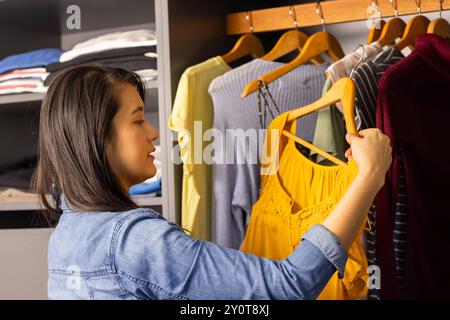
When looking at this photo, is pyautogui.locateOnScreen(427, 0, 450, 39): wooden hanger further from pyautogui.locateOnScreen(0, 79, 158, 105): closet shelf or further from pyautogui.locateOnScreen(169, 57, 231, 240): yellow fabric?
pyautogui.locateOnScreen(0, 79, 158, 105): closet shelf

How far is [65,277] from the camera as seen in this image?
38.3 inches

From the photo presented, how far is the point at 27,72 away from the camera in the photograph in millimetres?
1795

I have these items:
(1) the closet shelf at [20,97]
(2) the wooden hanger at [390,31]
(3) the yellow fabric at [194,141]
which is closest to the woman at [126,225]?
(3) the yellow fabric at [194,141]

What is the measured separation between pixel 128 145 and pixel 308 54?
631 millimetres

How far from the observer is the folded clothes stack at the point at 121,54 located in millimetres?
1607

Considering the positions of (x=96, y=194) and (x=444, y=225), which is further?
(x=444, y=225)

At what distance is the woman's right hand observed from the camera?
97cm

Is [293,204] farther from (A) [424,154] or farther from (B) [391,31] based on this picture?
(B) [391,31]

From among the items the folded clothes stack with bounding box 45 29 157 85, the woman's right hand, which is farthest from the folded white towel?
the woman's right hand

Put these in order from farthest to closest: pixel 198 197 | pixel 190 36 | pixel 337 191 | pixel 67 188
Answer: pixel 190 36
pixel 198 197
pixel 337 191
pixel 67 188

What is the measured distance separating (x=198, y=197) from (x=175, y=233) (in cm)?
58

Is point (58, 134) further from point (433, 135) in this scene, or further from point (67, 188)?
point (433, 135)

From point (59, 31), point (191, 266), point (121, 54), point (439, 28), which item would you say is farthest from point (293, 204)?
point (59, 31)

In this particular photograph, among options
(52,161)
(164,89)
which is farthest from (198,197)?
(52,161)
